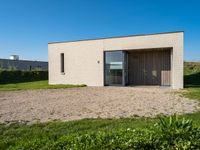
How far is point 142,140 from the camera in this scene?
10.4 feet

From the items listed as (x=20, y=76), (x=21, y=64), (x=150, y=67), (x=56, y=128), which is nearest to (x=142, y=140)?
(x=56, y=128)

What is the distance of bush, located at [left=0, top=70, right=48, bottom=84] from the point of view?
72.9 ft

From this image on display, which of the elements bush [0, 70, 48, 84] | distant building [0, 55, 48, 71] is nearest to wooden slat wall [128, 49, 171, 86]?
bush [0, 70, 48, 84]

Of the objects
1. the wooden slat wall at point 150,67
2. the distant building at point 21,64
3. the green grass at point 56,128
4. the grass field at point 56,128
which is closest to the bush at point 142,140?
the grass field at point 56,128

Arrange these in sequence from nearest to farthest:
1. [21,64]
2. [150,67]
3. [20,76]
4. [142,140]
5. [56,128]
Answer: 1. [142,140]
2. [56,128]
3. [150,67]
4. [20,76]
5. [21,64]

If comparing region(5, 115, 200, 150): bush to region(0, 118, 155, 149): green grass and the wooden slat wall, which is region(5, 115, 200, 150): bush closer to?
region(0, 118, 155, 149): green grass

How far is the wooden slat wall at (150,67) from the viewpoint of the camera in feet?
56.5

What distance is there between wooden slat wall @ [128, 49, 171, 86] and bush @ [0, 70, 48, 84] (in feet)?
43.7

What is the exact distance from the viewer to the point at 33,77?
25.8 metres

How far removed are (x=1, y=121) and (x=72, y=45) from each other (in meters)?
13.4

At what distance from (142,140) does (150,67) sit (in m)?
15.2

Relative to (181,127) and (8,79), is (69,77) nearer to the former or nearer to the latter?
(8,79)

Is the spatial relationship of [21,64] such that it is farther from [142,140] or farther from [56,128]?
[142,140]

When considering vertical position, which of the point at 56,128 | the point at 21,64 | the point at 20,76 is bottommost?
the point at 56,128
